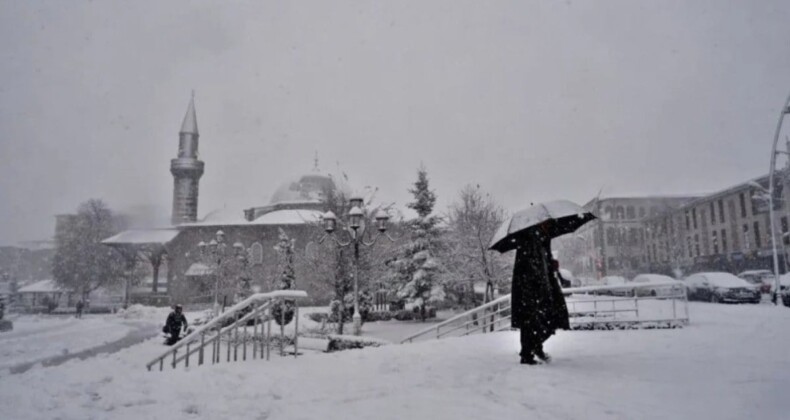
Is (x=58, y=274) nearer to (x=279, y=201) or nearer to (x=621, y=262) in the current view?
(x=279, y=201)

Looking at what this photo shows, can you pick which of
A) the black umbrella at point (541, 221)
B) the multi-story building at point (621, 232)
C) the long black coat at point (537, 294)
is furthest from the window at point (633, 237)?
the long black coat at point (537, 294)

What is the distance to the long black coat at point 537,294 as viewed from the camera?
21.1ft

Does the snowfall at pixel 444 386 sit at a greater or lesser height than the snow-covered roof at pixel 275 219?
lesser

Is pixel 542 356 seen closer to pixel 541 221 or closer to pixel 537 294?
pixel 537 294

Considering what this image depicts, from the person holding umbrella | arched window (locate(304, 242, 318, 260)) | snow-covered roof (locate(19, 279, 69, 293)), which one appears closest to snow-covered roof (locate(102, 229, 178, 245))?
snow-covered roof (locate(19, 279, 69, 293))

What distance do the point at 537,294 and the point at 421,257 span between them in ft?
73.8

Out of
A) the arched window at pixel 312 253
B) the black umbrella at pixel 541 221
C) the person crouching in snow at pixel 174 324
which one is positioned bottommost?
the person crouching in snow at pixel 174 324

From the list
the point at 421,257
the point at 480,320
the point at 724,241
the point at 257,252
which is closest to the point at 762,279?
the point at 724,241

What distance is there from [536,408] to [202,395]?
3195 millimetres

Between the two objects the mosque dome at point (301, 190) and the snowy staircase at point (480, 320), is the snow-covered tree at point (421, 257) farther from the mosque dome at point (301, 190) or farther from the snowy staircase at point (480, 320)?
the mosque dome at point (301, 190)

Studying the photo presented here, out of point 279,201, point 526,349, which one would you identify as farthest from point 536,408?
point 279,201

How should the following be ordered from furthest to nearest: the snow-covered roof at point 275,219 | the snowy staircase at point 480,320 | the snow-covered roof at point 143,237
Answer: the snow-covered roof at point 143,237 → the snow-covered roof at point 275,219 → the snowy staircase at point 480,320

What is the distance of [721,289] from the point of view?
78.4 ft

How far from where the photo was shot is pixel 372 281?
2769 cm
